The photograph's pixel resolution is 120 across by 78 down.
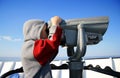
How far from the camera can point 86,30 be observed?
53.4 inches

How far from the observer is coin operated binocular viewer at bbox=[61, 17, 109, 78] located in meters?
1.29

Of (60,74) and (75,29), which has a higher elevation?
(75,29)

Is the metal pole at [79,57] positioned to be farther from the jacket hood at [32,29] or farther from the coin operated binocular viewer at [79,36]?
the jacket hood at [32,29]

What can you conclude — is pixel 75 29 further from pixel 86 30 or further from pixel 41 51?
pixel 41 51

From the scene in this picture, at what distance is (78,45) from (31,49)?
288 millimetres

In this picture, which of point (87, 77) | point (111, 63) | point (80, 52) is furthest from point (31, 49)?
point (111, 63)

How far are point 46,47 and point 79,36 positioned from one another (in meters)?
0.23

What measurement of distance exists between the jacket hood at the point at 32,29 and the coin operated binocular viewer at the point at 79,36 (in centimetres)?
14

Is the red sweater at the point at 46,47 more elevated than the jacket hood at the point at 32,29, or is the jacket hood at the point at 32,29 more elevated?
the jacket hood at the point at 32,29

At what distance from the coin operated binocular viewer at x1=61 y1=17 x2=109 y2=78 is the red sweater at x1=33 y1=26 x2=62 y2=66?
0.30ft

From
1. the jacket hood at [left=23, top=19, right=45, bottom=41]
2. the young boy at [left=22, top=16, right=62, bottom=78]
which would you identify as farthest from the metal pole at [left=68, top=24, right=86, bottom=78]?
the jacket hood at [left=23, top=19, right=45, bottom=41]

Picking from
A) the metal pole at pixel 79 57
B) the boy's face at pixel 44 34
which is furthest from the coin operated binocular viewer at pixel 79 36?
the boy's face at pixel 44 34

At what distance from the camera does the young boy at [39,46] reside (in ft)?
3.97

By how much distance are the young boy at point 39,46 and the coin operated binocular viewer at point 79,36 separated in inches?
3.3
